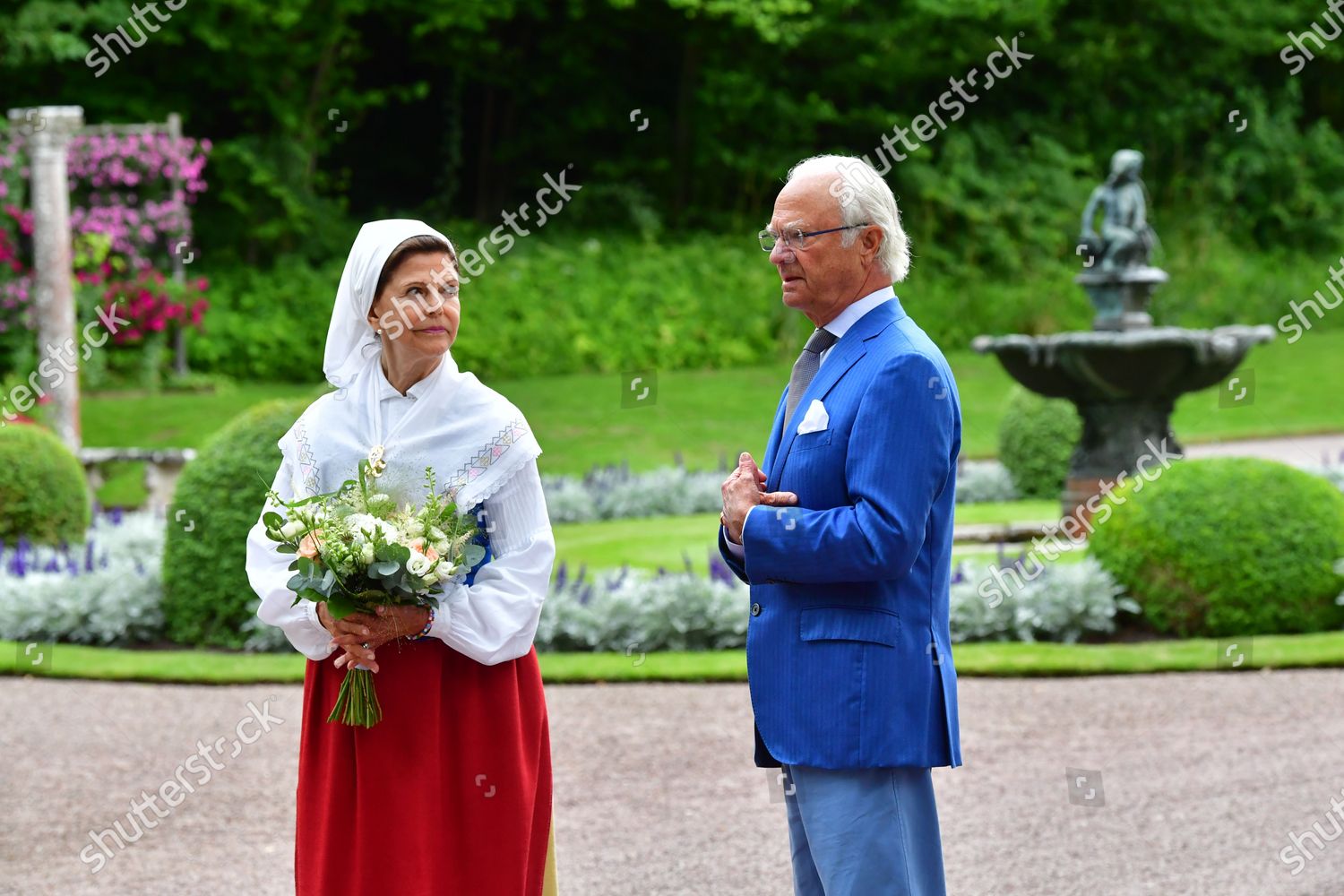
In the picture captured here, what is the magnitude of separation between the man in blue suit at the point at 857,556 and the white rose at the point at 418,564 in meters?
0.60

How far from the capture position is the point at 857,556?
2.92 m

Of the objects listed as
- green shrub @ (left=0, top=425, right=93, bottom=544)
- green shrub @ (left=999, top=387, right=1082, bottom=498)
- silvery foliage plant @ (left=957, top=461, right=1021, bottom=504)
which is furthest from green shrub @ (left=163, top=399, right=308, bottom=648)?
green shrub @ (left=999, top=387, right=1082, bottom=498)

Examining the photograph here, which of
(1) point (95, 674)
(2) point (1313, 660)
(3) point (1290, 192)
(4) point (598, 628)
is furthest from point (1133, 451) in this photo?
(3) point (1290, 192)

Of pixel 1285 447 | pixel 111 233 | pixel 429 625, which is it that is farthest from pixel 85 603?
pixel 1285 447

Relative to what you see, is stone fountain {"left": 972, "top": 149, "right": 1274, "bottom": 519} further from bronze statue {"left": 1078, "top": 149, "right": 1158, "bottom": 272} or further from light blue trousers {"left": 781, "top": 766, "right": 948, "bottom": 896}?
light blue trousers {"left": 781, "top": 766, "right": 948, "bottom": 896}

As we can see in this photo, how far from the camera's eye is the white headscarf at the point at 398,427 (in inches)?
131

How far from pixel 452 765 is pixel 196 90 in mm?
22464

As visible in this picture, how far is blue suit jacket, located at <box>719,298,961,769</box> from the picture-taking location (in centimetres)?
295

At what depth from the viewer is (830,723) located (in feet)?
10.0

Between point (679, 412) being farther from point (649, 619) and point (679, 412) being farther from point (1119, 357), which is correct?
point (649, 619)

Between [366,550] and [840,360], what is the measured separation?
997mm

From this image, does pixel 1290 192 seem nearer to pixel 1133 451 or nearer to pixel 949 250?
pixel 949 250

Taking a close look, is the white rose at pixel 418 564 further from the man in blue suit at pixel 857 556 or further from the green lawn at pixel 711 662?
Result: the green lawn at pixel 711 662

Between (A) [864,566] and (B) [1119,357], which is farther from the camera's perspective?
(B) [1119,357]
